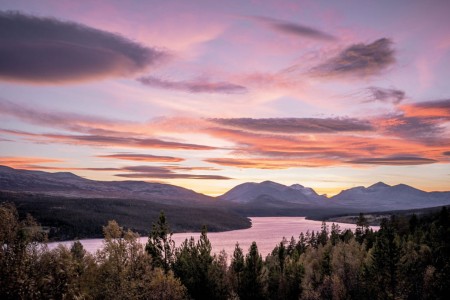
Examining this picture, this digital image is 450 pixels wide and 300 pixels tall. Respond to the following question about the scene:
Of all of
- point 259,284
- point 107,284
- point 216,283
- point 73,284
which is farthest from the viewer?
point 259,284

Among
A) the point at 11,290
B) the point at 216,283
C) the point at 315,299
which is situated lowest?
the point at 315,299

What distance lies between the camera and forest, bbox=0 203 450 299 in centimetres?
2386

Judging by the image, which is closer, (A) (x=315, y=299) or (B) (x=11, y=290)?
(B) (x=11, y=290)

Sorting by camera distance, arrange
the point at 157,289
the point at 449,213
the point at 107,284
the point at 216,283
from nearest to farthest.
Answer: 1. the point at 107,284
2. the point at 157,289
3. the point at 216,283
4. the point at 449,213

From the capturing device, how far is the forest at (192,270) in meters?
23.9

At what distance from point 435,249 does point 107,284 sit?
92.4 m

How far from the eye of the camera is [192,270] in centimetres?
7262

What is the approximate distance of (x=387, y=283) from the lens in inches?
3295

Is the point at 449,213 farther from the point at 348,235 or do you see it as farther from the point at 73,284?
the point at 73,284

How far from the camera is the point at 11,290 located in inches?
848

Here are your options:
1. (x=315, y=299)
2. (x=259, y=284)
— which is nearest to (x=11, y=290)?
(x=259, y=284)

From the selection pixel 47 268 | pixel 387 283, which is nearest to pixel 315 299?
pixel 387 283

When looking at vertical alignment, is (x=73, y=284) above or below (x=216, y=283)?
above

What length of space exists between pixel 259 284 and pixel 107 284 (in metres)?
51.4
